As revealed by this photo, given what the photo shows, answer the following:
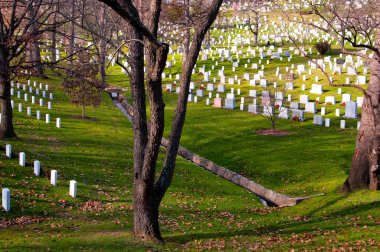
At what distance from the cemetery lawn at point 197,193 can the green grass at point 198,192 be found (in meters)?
0.04

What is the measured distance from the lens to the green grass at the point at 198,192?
13.1 meters

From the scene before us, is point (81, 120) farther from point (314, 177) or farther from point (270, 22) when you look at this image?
point (270, 22)

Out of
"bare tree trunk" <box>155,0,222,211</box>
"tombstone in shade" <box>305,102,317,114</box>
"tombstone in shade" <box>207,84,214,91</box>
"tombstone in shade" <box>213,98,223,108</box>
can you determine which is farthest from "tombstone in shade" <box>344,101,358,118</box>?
"bare tree trunk" <box>155,0,222,211</box>

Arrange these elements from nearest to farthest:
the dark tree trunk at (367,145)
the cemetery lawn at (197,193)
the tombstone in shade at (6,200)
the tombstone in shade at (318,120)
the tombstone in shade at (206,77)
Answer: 1. the cemetery lawn at (197,193)
2. the tombstone in shade at (6,200)
3. the dark tree trunk at (367,145)
4. the tombstone in shade at (318,120)
5. the tombstone in shade at (206,77)

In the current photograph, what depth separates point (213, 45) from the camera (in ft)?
268

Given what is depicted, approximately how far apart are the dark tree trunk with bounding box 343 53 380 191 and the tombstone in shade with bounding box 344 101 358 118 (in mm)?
16181

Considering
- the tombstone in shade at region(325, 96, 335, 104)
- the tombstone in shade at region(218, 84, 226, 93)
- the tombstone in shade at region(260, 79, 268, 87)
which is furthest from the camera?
the tombstone in shade at region(218, 84, 226, 93)

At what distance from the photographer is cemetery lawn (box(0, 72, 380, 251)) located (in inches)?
514

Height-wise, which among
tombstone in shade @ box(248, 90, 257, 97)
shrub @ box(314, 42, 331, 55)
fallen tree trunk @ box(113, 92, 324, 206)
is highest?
shrub @ box(314, 42, 331, 55)

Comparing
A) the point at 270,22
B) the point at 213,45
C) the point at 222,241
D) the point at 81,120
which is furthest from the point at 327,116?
the point at 270,22

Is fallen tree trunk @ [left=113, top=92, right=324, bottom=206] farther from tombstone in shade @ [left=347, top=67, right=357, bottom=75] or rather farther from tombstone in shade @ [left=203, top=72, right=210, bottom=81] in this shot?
tombstone in shade @ [left=203, top=72, right=210, bottom=81]

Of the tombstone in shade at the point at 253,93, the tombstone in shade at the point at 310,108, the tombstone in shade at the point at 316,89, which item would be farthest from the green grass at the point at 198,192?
the tombstone in shade at the point at 316,89

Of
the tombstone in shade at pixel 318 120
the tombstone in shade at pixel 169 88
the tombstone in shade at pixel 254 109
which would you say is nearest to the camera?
the tombstone in shade at pixel 318 120

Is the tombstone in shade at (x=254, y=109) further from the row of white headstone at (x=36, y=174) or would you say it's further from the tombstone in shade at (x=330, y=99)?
the row of white headstone at (x=36, y=174)
